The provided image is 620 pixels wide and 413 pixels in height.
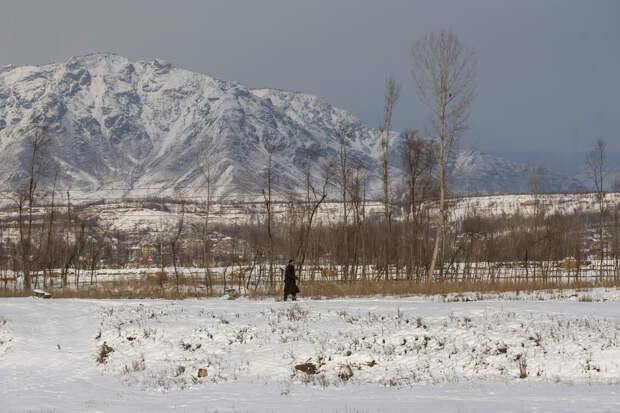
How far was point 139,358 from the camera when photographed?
1730 cm

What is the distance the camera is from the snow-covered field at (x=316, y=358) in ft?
40.4

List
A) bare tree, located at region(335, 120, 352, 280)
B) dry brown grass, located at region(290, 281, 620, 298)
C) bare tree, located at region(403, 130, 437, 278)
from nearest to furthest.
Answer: dry brown grass, located at region(290, 281, 620, 298) → bare tree, located at region(335, 120, 352, 280) → bare tree, located at region(403, 130, 437, 278)

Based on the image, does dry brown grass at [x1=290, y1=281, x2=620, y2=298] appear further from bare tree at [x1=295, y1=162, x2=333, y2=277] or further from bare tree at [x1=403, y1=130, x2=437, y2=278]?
bare tree at [x1=403, y1=130, x2=437, y2=278]

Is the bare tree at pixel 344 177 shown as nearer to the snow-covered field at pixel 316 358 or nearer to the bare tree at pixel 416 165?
the bare tree at pixel 416 165

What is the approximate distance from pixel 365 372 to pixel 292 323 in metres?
4.11

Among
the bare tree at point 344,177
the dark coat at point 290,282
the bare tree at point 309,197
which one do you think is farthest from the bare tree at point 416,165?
the dark coat at point 290,282

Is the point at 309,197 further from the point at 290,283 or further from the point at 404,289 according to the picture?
the point at 290,283

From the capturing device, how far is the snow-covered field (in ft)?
40.4

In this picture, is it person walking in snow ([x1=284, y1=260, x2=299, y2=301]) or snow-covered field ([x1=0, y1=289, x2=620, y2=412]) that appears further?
person walking in snow ([x1=284, y1=260, x2=299, y2=301])

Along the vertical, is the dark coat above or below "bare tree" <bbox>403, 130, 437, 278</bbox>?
below

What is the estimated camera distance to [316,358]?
52.6 feet

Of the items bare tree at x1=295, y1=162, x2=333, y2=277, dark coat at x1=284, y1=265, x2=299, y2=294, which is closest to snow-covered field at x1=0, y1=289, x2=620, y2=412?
dark coat at x1=284, y1=265, x2=299, y2=294

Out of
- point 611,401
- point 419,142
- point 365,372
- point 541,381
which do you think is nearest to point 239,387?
point 365,372

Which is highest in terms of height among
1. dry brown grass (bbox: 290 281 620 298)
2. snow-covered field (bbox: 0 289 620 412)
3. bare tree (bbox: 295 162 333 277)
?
bare tree (bbox: 295 162 333 277)
